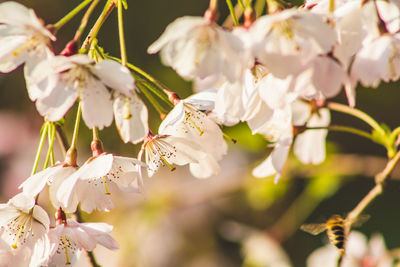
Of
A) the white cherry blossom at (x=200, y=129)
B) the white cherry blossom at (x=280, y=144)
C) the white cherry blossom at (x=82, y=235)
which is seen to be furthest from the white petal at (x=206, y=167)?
the white cherry blossom at (x=82, y=235)

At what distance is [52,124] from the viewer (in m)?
0.99

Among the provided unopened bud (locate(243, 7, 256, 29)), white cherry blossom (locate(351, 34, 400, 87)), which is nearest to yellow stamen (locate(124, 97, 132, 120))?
unopened bud (locate(243, 7, 256, 29))

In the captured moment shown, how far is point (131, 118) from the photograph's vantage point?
90 cm

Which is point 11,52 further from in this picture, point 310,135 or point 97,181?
point 310,135

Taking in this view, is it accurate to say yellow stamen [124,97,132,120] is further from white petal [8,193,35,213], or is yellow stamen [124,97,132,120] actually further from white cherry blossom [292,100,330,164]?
white cherry blossom [292,100,330,164]

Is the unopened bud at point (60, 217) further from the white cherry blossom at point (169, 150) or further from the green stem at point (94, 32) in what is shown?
the green stem at point (94, 32)

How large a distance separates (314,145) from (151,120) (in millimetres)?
1341

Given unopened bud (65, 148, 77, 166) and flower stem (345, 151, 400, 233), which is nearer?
unopened bud (65, 148, 77, 166)

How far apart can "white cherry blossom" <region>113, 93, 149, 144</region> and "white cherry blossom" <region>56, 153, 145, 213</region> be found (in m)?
0.04

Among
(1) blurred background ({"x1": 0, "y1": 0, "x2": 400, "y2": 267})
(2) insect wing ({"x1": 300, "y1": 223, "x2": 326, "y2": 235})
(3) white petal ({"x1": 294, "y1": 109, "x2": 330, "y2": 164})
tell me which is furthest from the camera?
(1) blurred background ({"x1": 0, "y1": 0, "x2": 400, "y2": 267})

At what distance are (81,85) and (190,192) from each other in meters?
1.95

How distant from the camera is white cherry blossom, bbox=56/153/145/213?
0.92 meters

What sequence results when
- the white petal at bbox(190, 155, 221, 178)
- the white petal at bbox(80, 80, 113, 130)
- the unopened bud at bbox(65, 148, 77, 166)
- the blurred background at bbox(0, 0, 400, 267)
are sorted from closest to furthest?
the white petal at bbox(80, 80, 113, 130)
the unopened bud at bbox(65, 148, 77, 166)
the white petal at bbox(190, 155, 221, 178)
the blurred background at bbox(0, 0, 400, 267)

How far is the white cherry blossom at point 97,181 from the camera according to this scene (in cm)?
92
